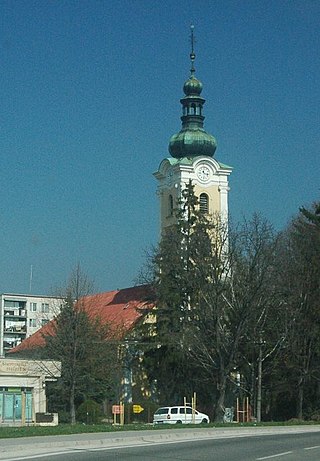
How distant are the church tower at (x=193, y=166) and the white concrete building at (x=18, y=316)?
1895 inches

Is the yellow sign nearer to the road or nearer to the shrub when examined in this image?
the shrub

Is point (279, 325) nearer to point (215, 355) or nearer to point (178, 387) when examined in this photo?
point (215, 355)

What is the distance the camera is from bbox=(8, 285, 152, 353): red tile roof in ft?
218

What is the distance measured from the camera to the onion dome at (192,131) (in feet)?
276

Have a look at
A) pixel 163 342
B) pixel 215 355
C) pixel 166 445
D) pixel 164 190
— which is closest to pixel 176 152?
pixel 164 190

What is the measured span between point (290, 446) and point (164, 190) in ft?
198

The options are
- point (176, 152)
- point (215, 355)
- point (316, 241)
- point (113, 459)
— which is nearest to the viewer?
point (113, 459)

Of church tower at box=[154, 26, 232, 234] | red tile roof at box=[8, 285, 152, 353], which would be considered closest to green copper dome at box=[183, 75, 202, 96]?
church tower at box=[154, 26, 232, 234]

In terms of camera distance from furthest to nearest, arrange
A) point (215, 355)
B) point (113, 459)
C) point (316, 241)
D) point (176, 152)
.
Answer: point (176, 152) → point (316, 241) → point (215, 355) → point (113, 459)

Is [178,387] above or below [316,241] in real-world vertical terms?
below

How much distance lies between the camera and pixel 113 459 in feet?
68.2

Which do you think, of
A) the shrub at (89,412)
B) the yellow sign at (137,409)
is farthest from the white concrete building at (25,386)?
the yellow sign at (137,409)

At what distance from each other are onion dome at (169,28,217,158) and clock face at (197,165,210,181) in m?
1.62

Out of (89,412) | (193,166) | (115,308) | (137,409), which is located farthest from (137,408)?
(193,166)
